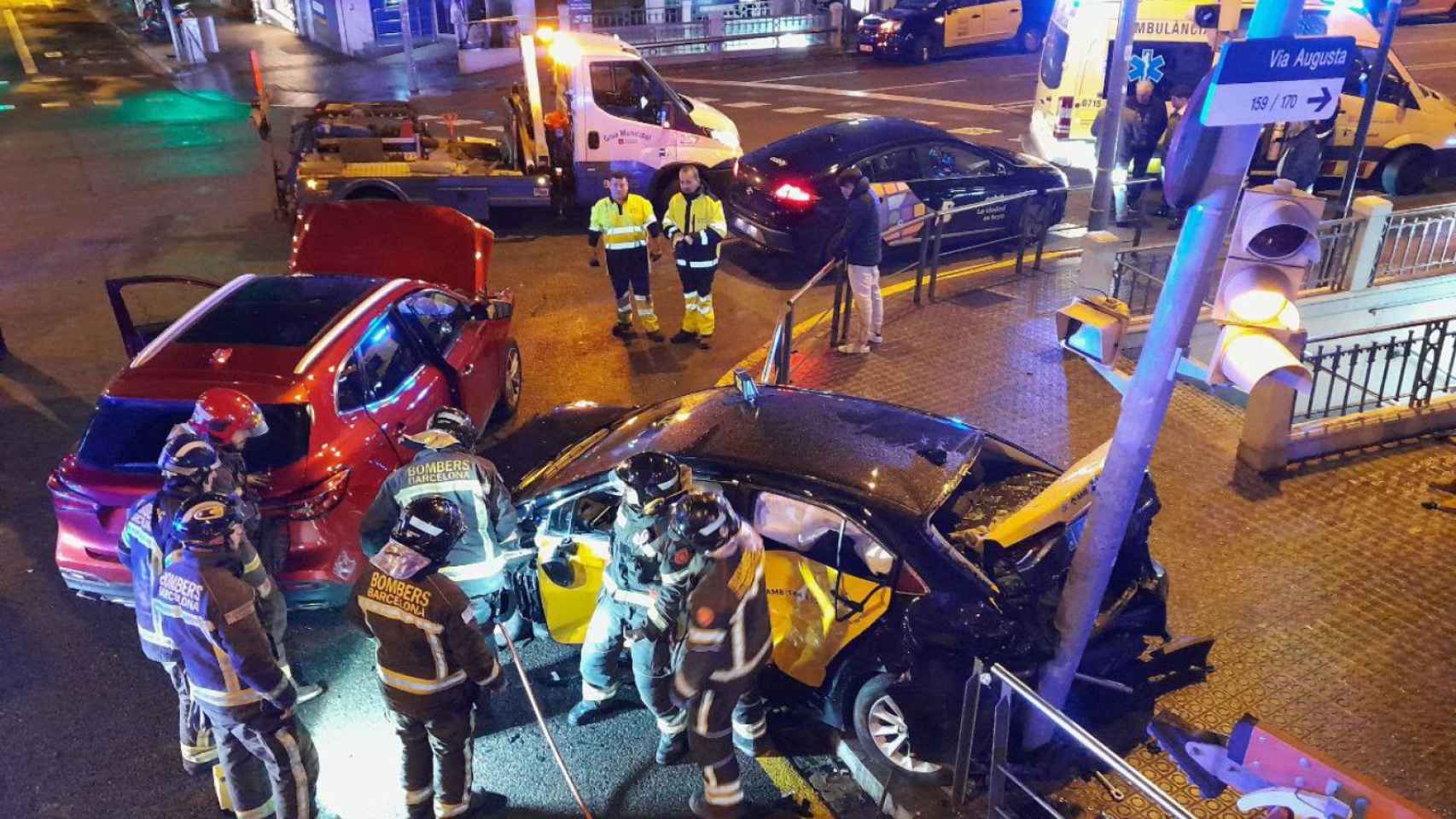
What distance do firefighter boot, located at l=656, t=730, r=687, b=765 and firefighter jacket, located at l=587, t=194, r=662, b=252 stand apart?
Result: 560 cm

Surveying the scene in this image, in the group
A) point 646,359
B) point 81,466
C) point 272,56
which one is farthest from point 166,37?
point 81,466

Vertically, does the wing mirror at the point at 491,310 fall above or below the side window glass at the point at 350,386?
below

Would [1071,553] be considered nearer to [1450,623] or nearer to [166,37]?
[1450,623]

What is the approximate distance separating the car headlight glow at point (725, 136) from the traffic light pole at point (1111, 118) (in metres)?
4.41

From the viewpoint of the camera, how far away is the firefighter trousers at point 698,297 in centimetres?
1002

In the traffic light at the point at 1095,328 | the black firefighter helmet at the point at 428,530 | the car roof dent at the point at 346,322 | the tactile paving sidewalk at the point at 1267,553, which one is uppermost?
the traffic light at the point at 1095,328

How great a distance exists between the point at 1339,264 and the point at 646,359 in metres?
6.82

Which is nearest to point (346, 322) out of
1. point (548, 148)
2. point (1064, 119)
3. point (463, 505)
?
point (463, 505)

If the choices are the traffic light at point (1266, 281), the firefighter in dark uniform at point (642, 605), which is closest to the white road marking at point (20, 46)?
the firefighter in dark uniform at point (642, 605)

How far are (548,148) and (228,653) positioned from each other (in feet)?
32.5

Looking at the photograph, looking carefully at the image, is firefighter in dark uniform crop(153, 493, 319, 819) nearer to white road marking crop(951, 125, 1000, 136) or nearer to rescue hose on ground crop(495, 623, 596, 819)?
rescue hose on ground crop(495, 623, 596, 819)

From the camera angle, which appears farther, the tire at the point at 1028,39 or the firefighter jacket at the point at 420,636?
the tire at the point at 1028,39

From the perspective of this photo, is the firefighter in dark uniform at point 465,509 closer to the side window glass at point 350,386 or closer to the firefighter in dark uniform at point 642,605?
the firefighter in dark uniform at point 642,605

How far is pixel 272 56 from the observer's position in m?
27.9
